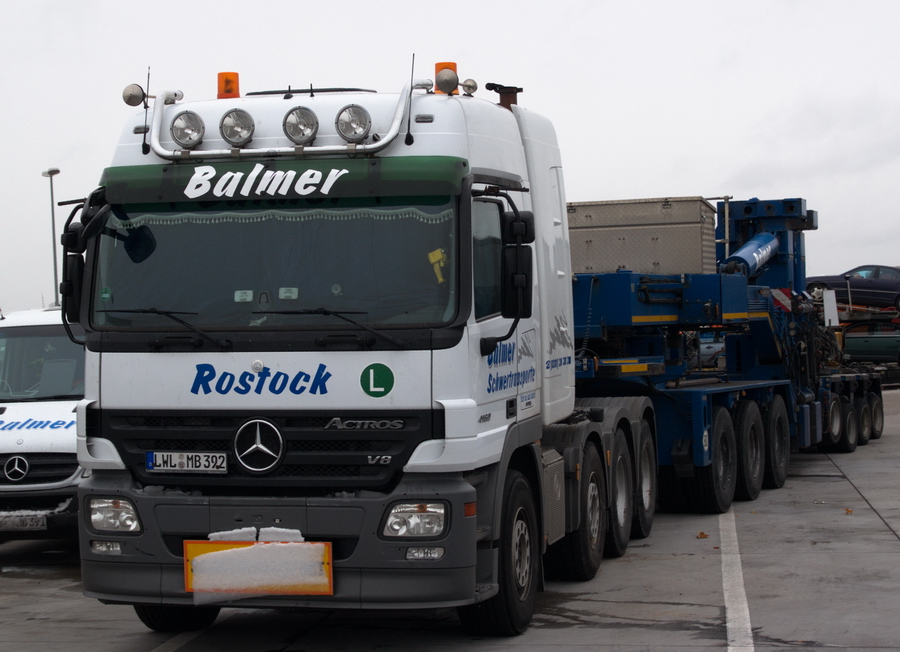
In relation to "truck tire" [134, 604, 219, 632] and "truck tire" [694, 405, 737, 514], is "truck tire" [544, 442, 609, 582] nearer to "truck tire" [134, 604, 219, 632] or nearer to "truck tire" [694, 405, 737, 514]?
"truck tire" [134, 604, 219, 632]

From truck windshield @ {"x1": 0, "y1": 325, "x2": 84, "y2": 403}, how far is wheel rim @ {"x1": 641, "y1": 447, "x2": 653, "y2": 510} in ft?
16.9

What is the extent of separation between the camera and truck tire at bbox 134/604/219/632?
7477 mm

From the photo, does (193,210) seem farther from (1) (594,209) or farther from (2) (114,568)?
(1) (594,209)

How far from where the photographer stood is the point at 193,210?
6.68m

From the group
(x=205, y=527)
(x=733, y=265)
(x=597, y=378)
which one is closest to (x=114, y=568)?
(x=205, y=527)

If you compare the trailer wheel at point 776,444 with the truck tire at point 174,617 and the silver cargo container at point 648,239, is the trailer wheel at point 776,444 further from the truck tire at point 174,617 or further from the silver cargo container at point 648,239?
the truck tire at point 174,617

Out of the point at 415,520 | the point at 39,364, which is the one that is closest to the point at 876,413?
the point at 39,364

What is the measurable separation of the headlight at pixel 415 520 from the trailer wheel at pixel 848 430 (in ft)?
45.2

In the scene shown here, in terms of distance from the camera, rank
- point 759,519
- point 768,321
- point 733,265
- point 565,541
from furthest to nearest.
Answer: point 768,321 → point 733,265 → point 759,519 → point 565,541

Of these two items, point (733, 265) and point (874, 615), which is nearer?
point (874, 615)

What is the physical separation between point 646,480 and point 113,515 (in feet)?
18.8

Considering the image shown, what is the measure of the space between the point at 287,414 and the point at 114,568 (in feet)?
4.21

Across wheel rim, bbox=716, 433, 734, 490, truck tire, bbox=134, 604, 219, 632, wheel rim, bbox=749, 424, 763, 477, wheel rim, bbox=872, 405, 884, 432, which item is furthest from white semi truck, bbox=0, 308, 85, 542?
wheel rim, bbox=872, 405, 884, 432

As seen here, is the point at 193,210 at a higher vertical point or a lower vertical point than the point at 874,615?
higher
